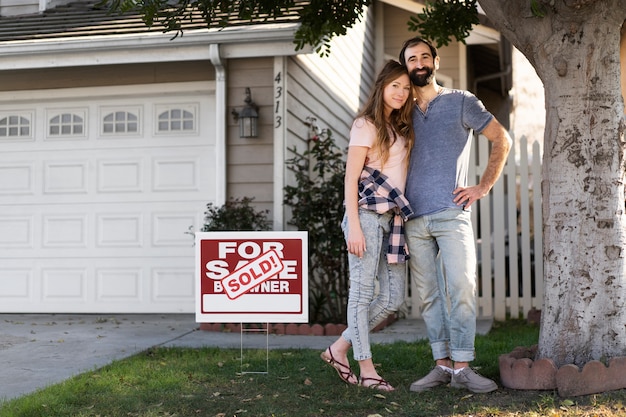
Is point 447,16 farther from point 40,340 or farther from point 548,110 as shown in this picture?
point 40,340

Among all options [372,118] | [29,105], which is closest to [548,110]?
[372,118]

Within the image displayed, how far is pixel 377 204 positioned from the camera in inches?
163

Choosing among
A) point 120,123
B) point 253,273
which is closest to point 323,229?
point 253,273

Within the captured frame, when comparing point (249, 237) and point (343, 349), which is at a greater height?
point (249, 237)

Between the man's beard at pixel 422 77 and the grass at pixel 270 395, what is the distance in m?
1.70

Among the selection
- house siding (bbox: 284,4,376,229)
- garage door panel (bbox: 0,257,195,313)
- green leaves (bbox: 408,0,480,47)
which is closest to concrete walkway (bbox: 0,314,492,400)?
garage door panel (bbox: 0,257,195,313)

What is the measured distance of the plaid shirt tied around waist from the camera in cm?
413

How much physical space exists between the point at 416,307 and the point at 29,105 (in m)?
4.82

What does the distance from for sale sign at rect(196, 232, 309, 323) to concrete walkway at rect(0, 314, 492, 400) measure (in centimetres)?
26

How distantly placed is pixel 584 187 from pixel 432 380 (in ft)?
4.41

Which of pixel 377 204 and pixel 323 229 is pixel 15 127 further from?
pixel 377 204

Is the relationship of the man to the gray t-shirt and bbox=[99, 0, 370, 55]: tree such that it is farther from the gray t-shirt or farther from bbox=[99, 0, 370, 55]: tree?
bbox=[99, 0, 370, 55]: tree

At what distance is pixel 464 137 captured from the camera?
4203 millimetres

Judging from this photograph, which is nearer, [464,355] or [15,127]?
[464,355]
